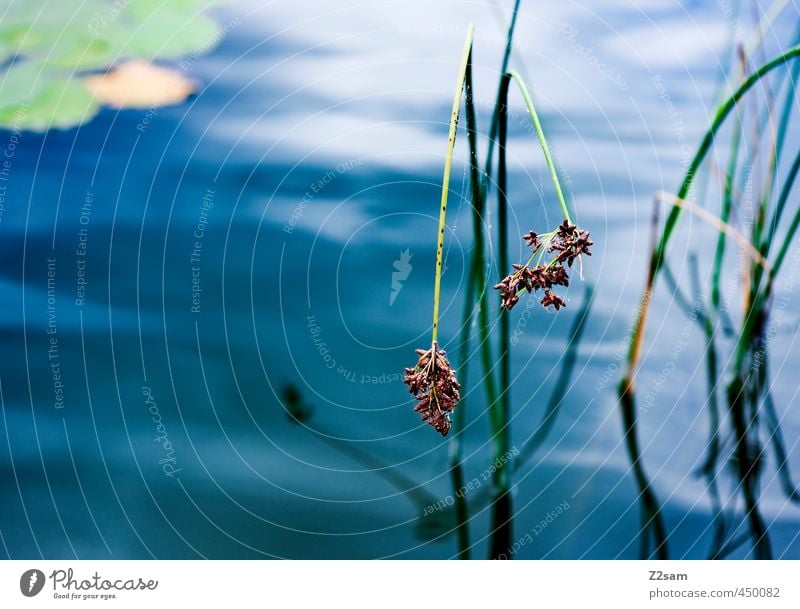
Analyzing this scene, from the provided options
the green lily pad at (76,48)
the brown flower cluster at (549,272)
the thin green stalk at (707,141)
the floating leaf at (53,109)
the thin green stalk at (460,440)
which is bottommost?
the thin green stalk at (460,440)

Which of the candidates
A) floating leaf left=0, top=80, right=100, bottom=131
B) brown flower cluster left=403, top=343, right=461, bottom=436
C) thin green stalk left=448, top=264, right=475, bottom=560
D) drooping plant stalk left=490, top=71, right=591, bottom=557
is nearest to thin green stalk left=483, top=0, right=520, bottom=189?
drooping plant stalk left=490, top=71, right=591, bottom=557

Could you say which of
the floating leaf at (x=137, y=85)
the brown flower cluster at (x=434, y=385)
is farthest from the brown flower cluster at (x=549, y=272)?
the floating leaf at (x=137, y=85)

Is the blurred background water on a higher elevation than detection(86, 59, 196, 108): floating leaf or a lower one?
lower

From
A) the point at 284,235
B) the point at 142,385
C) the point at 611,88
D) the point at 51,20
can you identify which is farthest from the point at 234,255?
the point at 611,88

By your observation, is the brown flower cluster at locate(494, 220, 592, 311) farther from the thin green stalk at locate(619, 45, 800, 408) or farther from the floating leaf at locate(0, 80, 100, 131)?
the floating leaf at locate(0, 80, 100, 131)

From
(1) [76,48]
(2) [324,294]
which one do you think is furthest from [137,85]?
(2) [324,294]

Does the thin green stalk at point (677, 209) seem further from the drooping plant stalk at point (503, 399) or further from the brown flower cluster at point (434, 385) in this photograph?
the brown flower cluster at point (434, 385)
